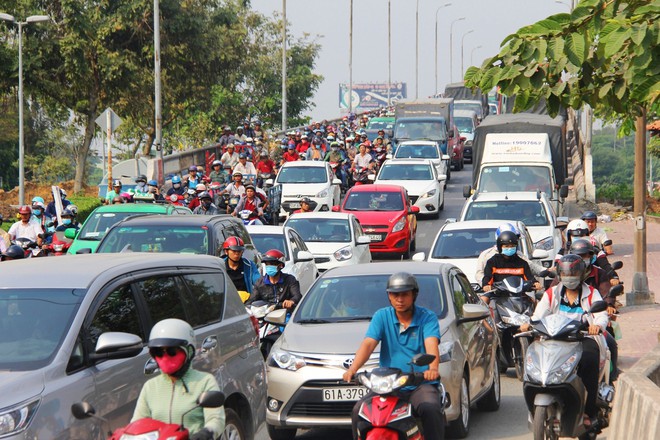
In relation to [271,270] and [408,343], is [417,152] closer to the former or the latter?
[271,270]

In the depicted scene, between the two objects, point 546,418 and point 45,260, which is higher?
point 45,260

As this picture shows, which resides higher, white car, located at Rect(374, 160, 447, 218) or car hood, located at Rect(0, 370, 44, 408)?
white car, located at Rect(374, 160, 447, 218)

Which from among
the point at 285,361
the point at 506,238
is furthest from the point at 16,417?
the point at 506,238

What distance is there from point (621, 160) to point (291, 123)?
9413 centimetres

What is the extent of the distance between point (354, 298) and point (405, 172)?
24.6m

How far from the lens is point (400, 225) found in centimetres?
2791

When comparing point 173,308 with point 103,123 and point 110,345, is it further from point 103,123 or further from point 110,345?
point 103,123

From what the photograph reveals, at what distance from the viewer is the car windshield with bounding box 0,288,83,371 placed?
7.07m

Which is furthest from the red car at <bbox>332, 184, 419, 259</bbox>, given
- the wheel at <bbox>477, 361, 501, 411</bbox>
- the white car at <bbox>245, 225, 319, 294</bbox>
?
the wheel at <bbox>477, 361, 501, 411</bbox>

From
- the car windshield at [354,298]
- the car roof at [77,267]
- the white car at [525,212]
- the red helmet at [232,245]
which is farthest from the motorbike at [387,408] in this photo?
the white car at [525,212]

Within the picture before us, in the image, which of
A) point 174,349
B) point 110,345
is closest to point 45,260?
point 110,345

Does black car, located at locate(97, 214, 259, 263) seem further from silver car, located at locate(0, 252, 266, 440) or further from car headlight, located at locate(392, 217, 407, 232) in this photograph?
car headlight, located at locate(392, 217, 407, 232)

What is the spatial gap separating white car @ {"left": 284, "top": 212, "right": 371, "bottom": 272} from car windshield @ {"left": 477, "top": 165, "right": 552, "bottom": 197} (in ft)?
15.5

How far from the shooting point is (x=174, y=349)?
6.30 meters
